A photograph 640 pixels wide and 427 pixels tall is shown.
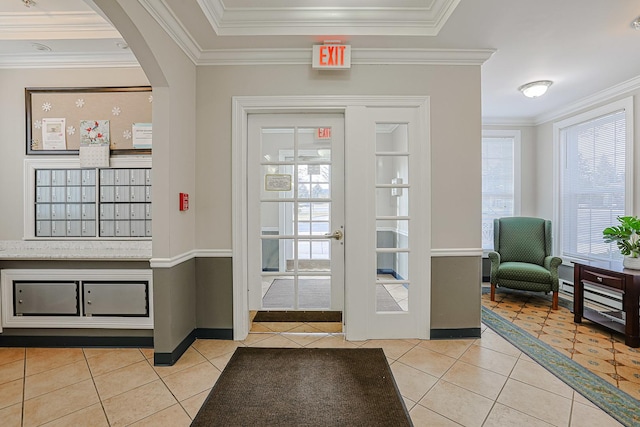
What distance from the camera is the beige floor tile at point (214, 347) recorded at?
2514 millimetres

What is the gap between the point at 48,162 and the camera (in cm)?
272

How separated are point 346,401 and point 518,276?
2917mm

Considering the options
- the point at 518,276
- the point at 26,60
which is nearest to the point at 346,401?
the point at 518,276

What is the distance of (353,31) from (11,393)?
3443mm

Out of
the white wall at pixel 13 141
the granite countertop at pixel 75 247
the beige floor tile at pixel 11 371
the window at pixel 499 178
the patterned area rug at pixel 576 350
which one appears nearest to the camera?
the patterned area rug at pixel 576 350

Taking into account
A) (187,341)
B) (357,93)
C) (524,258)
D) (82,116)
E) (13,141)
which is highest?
(357,93)

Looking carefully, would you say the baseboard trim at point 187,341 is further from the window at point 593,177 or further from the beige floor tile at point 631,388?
the window at point 593,177

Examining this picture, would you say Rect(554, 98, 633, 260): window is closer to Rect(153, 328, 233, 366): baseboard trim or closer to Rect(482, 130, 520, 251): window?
Rect(482, 130, 520, 251): window

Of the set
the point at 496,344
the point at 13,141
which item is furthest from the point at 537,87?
the point at 13,141

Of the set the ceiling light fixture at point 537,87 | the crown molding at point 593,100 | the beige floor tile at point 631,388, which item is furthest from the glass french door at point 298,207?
the crown molding at point 593,100

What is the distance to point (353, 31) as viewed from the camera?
96.1 inches

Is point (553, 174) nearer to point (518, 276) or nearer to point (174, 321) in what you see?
point (518, 276)

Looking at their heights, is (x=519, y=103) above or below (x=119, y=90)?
above

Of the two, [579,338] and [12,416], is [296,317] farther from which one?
[579,338]
